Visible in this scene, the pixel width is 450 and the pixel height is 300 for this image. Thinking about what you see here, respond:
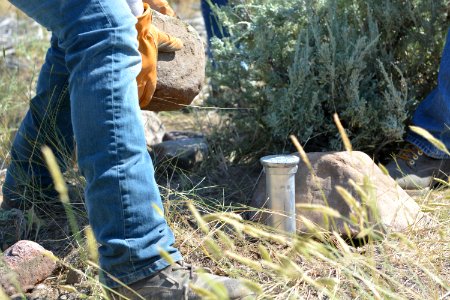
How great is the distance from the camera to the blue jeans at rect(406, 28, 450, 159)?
2895 millimetres

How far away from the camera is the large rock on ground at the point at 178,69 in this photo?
2.64 meters

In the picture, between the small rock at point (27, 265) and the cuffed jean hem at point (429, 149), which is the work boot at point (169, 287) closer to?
the small rock at point (27, 265)

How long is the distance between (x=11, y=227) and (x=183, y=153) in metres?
0.86

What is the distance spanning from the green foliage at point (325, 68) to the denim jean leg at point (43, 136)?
85 cm

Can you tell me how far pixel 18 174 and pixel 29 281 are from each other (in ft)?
1.88

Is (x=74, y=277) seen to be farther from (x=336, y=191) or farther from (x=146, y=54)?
(x=336, y=191)

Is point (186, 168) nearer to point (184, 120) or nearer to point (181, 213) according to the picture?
point (181, 213)

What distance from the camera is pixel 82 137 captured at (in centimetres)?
180

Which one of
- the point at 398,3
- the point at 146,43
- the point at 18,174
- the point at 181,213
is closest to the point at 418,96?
the point at 398,3

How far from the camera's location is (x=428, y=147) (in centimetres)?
303

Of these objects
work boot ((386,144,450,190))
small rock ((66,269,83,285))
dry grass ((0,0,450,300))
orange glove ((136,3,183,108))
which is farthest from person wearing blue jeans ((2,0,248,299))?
work boot ((386,144,450,190))

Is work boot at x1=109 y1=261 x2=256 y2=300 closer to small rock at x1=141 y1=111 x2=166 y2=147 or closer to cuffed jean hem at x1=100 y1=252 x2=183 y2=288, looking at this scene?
cuffed jean hem at x1=100 y1=252 x2=183 y2=288

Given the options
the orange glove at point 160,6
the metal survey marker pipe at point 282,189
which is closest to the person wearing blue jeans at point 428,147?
the metal survey marker pipe at point 282,189

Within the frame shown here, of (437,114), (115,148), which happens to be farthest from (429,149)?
(115,148)
